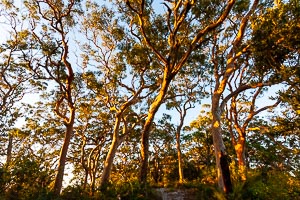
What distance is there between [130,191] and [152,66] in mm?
7819

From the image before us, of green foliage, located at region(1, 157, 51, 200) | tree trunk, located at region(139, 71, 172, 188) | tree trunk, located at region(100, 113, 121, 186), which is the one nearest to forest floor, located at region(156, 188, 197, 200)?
tree trunk, located at region(139, 71, 172, 188)

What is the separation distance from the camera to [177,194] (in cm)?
1345

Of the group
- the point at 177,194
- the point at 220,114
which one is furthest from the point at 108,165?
the point at 220,114

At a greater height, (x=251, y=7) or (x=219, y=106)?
(x=251, y=7)

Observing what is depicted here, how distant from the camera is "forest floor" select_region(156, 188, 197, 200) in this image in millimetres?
12953

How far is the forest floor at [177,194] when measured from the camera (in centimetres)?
1295

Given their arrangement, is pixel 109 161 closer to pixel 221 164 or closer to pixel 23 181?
pixel 23 181

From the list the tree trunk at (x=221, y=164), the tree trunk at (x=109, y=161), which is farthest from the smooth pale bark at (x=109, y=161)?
the tree trunk at (x=221, y=164)

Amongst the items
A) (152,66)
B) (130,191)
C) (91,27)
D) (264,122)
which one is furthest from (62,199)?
(264,122)

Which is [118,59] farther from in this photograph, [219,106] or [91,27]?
[219,106]

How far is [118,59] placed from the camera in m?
18.0

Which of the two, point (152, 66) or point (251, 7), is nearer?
point (251, 7)

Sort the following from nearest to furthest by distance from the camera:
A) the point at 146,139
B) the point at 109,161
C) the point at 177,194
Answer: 1. the point at 146,139
2. the point at 177,194
3. the point at 109,161

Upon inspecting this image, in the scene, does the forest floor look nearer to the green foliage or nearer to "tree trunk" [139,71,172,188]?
"tree trunk" [139,71,172,188]
